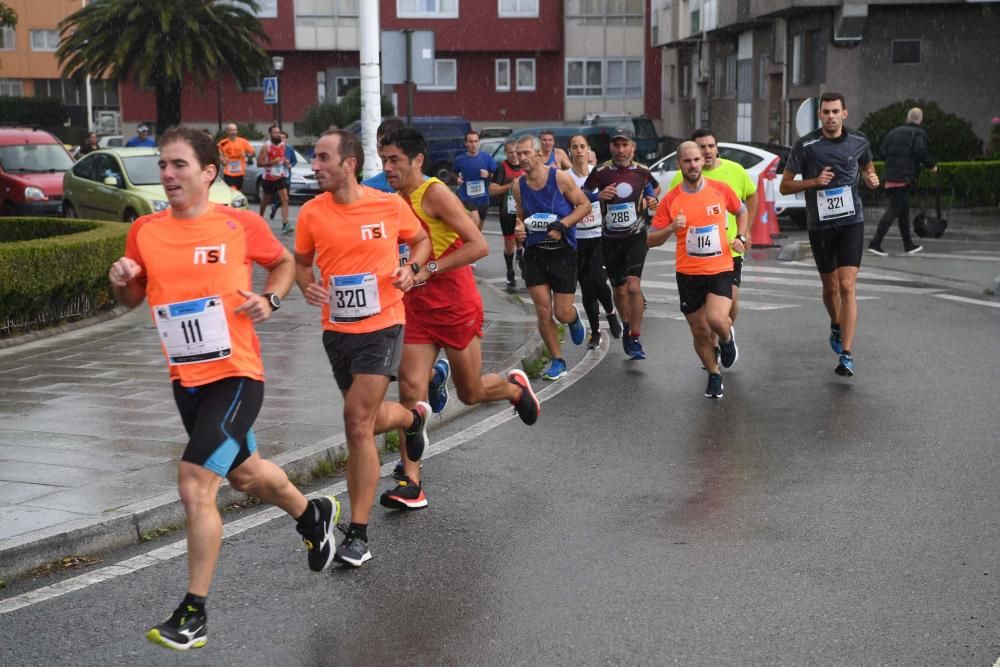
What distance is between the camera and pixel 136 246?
16.3 ft

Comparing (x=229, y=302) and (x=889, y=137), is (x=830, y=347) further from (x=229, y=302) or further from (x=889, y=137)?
(x=889, y=137)

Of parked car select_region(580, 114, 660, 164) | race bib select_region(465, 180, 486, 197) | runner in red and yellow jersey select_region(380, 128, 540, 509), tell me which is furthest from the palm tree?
runner in red and yellow jersey select_region(380, 128, 540, 509)

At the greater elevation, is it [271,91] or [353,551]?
[271,91]

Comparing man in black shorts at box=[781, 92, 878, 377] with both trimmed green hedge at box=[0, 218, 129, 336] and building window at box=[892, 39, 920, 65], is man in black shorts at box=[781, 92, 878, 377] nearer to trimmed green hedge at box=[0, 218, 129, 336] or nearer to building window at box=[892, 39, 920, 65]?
trimmed green hedge at box=[0, 218, 129, 336]

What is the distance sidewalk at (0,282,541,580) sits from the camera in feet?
20.1

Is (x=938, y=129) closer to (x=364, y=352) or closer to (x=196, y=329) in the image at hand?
(x=364, y=352)

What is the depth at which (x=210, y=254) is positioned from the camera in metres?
4.92

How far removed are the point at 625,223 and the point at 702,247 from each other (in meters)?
2.02

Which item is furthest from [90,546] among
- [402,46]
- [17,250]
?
[402,46]

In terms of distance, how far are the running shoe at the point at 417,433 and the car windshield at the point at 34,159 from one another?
18.2 m

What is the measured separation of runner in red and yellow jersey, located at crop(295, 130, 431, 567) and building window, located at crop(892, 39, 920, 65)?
26988mm

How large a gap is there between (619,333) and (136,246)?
7.61m

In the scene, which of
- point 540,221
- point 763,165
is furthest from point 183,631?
point 763,165

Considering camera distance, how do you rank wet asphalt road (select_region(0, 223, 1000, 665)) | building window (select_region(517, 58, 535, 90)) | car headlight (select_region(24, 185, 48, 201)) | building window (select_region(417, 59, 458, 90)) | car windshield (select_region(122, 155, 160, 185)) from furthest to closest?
1. building window (select_region(517, 58, 535, 90))
2. building window (select_region(417, 59, 458, 90))
3. car headlight (select_region(24, 185, 48, 201))
4. car windshield (select_region(122, 155, 160, 185))
5. wet asphalt road (select_region(0, 223, 1000, 665))
